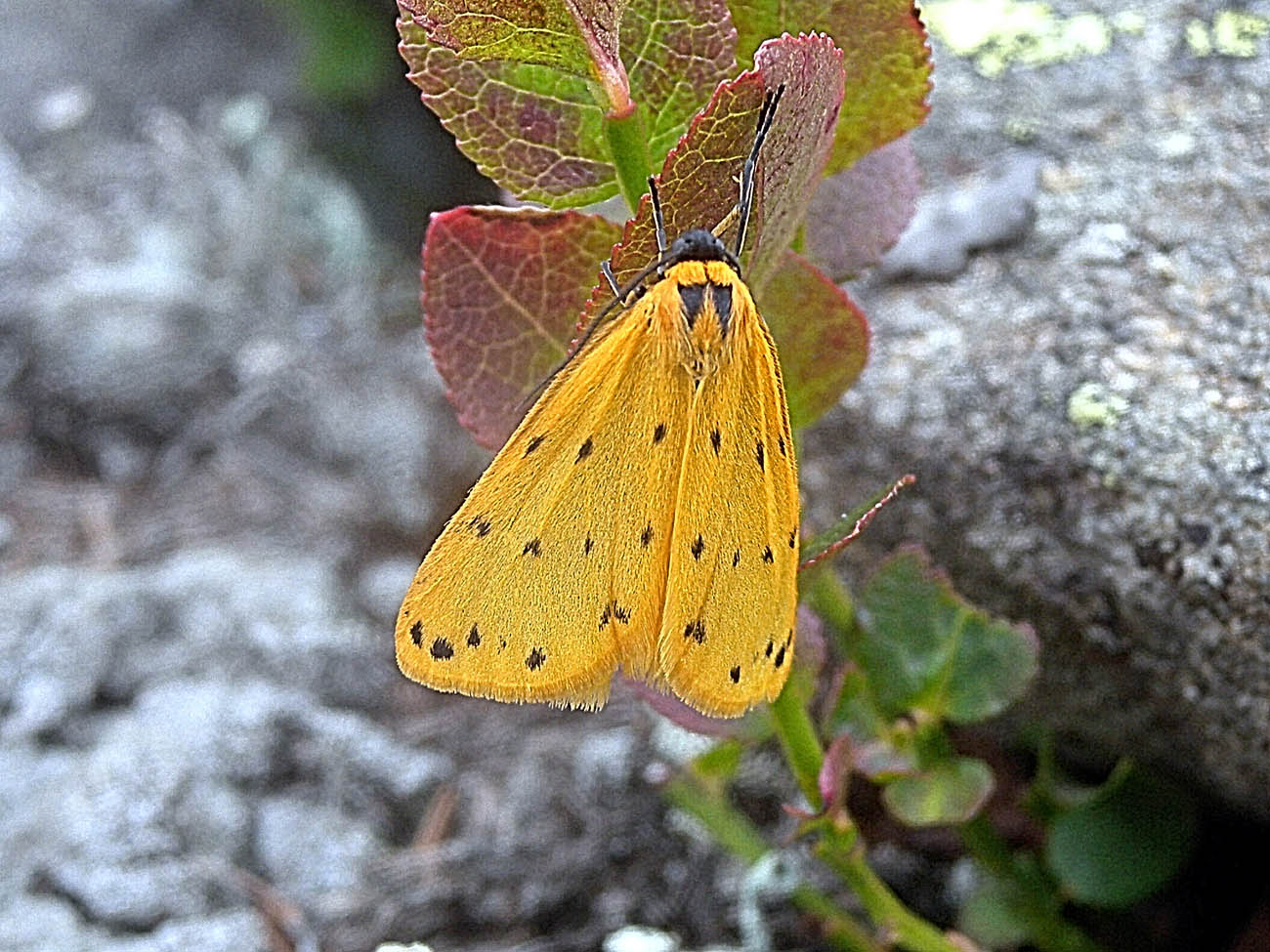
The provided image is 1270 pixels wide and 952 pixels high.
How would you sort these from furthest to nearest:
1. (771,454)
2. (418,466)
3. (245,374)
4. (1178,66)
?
(245,374) → (418,466) → (1178,66) → (771,454)

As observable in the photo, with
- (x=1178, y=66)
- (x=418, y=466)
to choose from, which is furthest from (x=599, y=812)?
(x=1178, y=66)

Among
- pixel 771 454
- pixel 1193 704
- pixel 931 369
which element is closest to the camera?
pixel 771 454

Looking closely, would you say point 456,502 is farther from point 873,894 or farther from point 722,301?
point 722,301

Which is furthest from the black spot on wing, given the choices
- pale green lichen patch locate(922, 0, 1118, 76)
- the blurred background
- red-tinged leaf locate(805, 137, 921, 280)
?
pale green lichen patch locate(922, 0, 1118, 76)

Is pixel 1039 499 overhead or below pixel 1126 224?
below

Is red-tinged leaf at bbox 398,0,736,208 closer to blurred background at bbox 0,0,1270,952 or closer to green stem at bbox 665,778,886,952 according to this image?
blurred background at bbox 0,0,1270,952

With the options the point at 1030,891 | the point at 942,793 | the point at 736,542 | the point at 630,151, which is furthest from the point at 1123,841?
the point at 630,151

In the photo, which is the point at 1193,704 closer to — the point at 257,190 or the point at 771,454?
the point at 771,454

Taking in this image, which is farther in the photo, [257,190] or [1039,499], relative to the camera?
[257,190]
